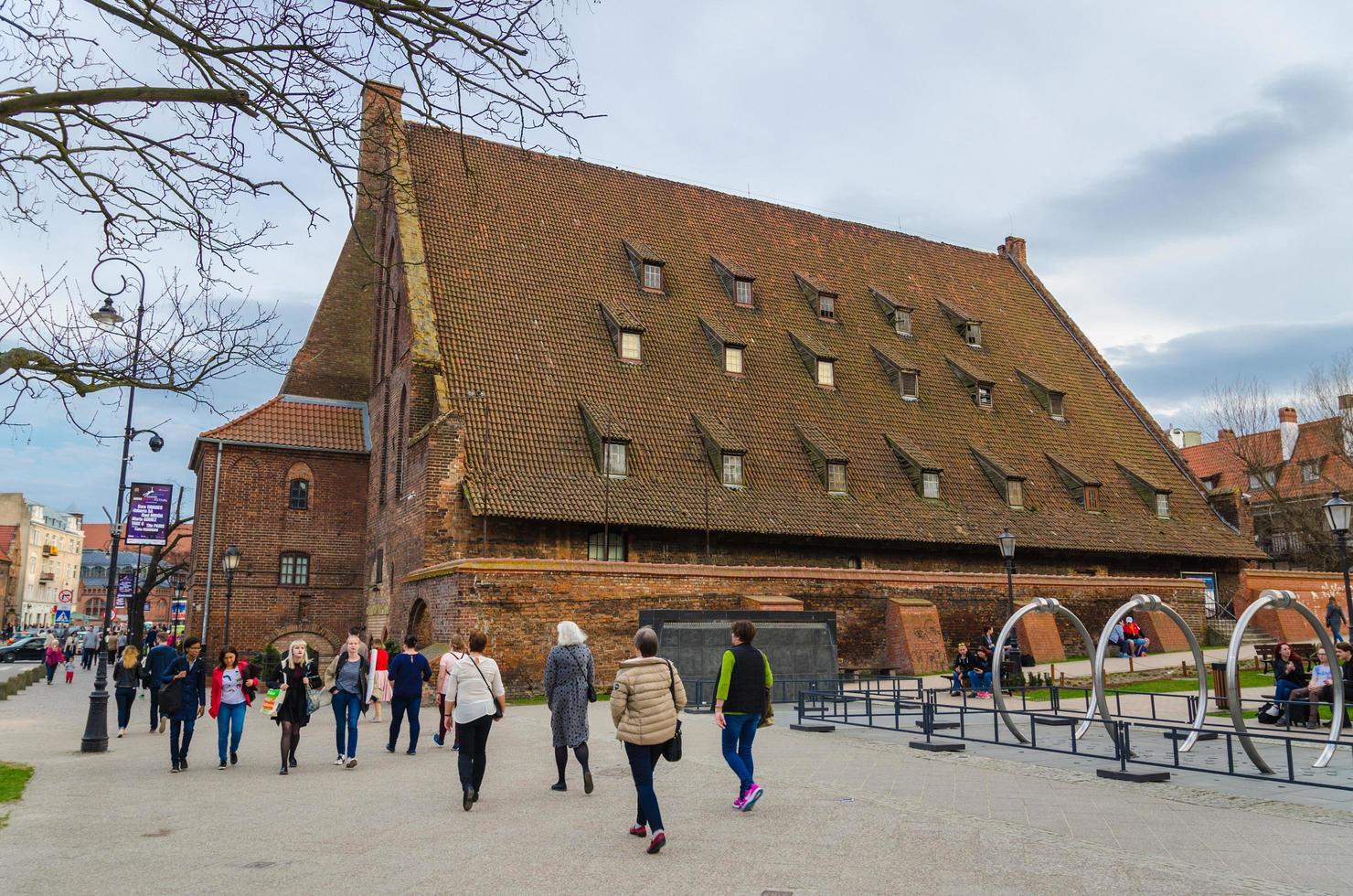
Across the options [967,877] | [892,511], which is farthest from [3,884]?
[892,511]

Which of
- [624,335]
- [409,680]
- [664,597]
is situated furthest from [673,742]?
[624,335]

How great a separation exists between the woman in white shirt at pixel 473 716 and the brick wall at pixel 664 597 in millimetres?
12317

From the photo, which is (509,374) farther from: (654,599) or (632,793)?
(632,793)

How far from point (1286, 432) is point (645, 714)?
183 ft

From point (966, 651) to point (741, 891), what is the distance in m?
19.3

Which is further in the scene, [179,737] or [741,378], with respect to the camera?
[741,378]

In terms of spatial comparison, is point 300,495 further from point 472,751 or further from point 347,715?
point 472,751

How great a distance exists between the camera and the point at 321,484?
31250 millimetres

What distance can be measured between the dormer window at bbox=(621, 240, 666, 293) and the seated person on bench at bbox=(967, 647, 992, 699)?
1475 cm

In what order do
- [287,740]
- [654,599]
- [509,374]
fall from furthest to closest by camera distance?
[509,374], [654,599], [287,740]

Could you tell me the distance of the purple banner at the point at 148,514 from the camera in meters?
26.2

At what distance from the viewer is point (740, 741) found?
9.25 metres

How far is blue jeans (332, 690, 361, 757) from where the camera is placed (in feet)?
41.8

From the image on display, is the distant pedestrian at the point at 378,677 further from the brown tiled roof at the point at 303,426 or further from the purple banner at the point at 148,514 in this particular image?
the brown tiled roof at the point at 303,426
